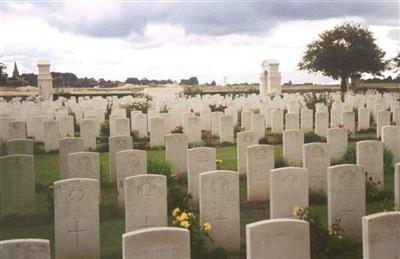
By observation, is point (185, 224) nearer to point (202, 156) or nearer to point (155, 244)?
point (155, 244)

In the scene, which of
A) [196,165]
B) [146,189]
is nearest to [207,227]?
[146,189]

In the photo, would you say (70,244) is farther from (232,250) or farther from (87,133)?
(87,133)

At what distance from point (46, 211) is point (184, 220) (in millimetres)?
3110

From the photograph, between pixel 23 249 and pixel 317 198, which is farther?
pixel 317 198

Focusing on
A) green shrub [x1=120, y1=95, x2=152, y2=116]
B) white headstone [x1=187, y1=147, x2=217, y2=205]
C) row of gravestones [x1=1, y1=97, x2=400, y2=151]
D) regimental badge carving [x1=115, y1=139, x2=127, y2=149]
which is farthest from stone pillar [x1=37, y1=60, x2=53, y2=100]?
white headstone [x1=187, y1=147, x2=217, y2=205]

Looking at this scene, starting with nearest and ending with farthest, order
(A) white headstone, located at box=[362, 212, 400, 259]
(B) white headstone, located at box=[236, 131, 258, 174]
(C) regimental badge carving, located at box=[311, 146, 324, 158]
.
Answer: (A) white headstone, located at box=[362, 212, 400, 259]
(C) regimental badge carving, located at box=[311, 146, 324, 158]
(B) white headstone, located at box=[236, 131, 258, 174]

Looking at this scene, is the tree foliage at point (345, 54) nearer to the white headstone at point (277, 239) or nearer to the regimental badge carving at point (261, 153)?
the regimental badge carving at point (261, 153)

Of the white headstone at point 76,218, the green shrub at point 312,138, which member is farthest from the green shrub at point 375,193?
the green shrub at point 312,138

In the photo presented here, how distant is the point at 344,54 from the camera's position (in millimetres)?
39844

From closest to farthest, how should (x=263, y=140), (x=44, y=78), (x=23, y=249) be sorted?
(x=23, y=249), (x=263, y=140), (x=44, y=78)

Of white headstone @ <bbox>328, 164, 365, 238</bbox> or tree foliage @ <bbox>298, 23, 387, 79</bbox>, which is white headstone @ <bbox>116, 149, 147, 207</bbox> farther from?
tree foliage @ <bbox>298, 23, 387, 79</bbox>

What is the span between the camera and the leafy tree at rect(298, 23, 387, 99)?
39.9 meters

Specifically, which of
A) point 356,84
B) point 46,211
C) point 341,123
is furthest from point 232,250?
point 356,84

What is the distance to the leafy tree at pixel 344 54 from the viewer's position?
39906 millimetres
